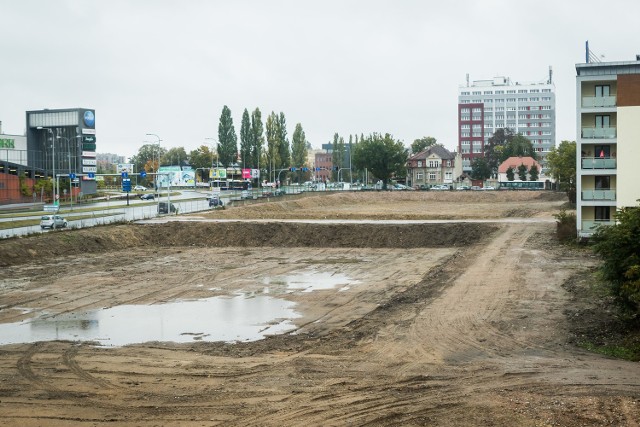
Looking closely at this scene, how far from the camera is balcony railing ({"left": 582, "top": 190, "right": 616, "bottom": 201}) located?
168 ft

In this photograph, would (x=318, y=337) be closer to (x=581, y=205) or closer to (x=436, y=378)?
(x=436, y=378)

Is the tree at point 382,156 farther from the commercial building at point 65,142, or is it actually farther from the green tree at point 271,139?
the commercial building at point 65,142

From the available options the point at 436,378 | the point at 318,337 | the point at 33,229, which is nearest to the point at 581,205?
the point at 318,337

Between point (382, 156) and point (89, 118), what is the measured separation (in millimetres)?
63972

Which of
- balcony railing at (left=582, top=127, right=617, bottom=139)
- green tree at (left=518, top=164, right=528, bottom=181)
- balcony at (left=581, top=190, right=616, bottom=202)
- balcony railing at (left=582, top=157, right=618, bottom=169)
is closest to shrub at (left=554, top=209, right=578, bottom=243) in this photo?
balcony at (left=581, top=190, right=616, bottom=202)

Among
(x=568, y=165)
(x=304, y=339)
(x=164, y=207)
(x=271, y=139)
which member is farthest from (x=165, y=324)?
(x=271, y=139)

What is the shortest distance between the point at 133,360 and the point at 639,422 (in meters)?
14.3

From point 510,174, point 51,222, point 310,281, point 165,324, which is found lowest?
point 310,281

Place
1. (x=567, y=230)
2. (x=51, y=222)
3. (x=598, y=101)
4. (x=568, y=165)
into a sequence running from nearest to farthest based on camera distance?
(x=598, y=101) < (x=567, y=230) < (x=51, y=222) < (x=568, y=165)

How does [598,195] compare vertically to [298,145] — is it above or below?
below

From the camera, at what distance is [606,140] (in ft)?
169

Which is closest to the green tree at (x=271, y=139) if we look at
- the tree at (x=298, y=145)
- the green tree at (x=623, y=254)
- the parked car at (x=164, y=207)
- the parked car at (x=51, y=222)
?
the tree at (x=298, y=145)

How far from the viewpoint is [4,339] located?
24.9 metres

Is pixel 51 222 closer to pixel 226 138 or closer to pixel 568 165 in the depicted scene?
pixel 568 165
